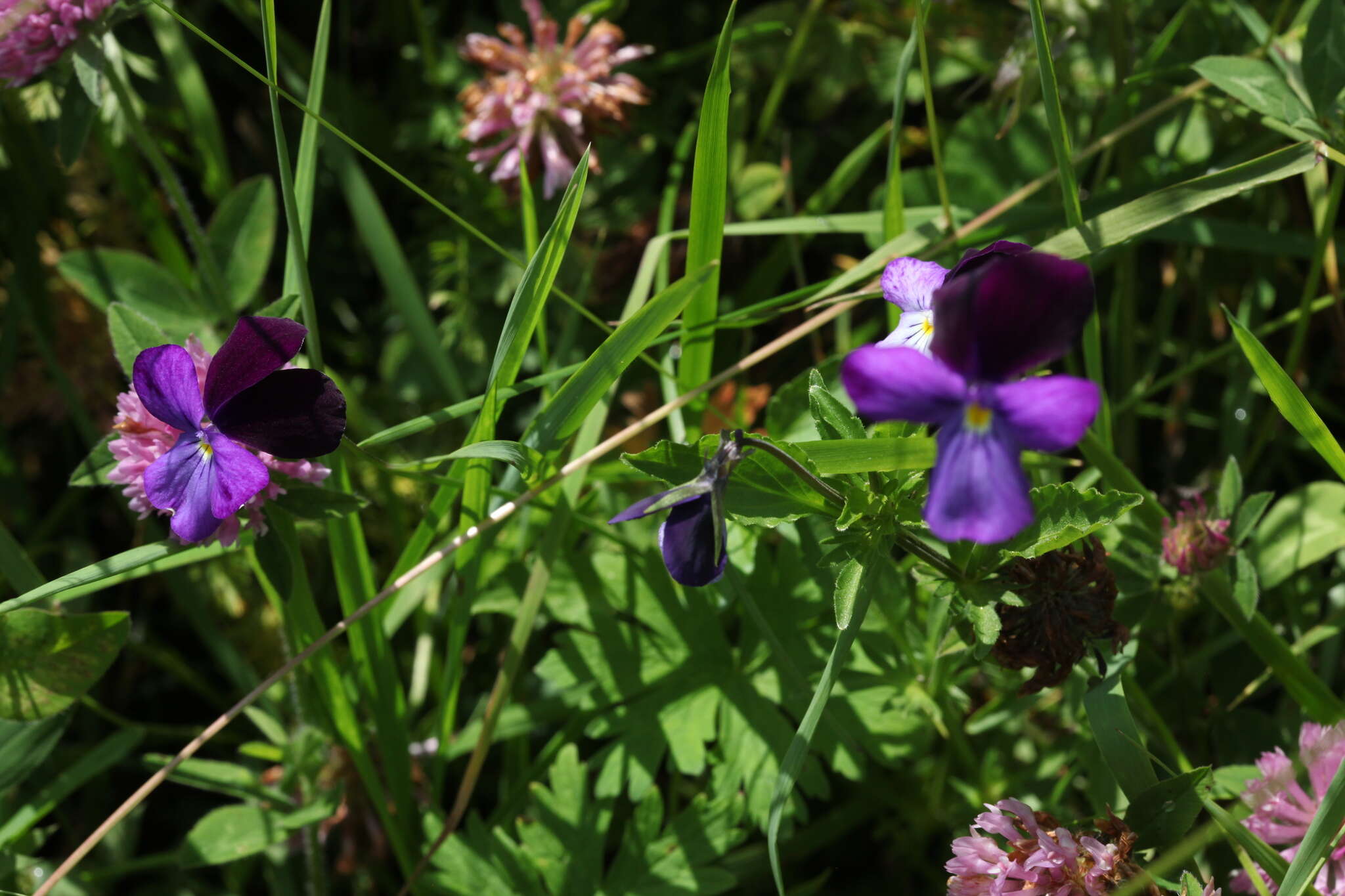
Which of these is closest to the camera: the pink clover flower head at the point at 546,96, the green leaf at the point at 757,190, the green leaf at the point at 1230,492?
the green leaf at the point at 1230,492

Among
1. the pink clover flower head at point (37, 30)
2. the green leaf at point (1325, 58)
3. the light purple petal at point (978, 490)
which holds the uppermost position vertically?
the pink clover flower head at point (37, 30)

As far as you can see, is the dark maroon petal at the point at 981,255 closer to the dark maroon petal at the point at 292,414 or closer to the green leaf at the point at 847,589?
the green leaf at the point at 847,589

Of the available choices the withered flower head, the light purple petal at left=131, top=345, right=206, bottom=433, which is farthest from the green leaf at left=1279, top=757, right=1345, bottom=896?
the light purple petal at left=131, top=345, right=206, bottom=433

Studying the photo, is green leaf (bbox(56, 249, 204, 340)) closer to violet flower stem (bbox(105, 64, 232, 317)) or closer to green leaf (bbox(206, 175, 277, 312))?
green leaf (bbox(206, 175, 277, 312))

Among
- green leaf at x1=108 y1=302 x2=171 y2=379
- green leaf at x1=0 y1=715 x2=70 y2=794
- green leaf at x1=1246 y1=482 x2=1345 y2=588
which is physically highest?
green leaf at x1=108 y1=302 x2=171 y2=379

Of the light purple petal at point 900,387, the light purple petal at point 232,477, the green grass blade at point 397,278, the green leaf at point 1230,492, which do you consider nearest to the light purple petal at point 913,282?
the light purple petal at point 900,387

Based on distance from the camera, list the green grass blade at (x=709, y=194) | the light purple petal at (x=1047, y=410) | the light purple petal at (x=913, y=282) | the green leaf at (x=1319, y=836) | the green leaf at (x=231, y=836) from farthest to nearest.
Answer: the green leaf at (x=231, y=836), the green grass blade at (x=709, y=194), the light purple petal at (x=913, y=282), the green leaf at (x=1319, y=836), the light purple petal at (x=1047, y=410)

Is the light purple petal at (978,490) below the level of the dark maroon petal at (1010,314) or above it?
below
